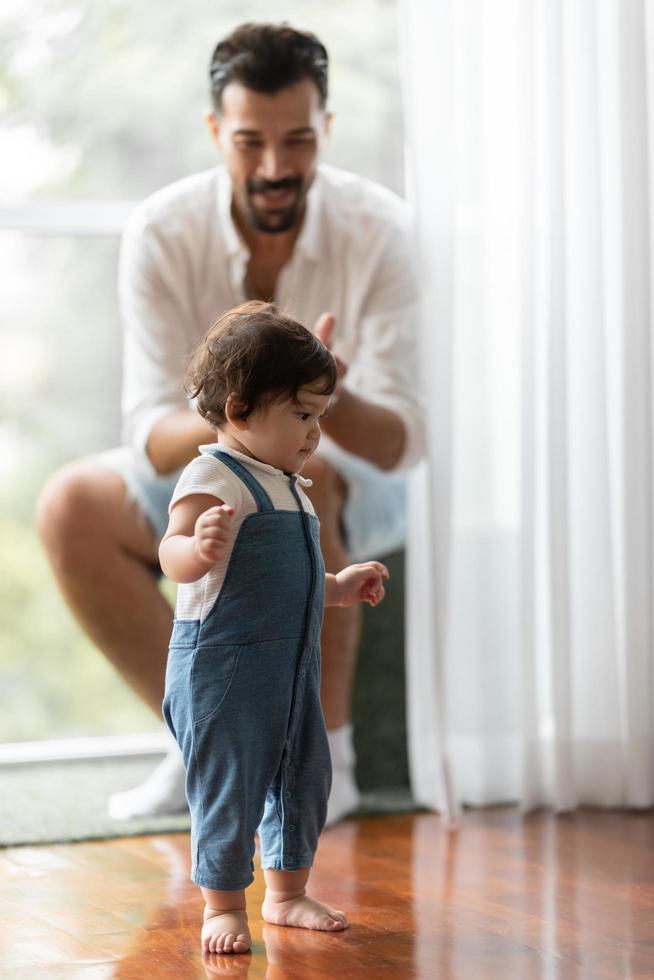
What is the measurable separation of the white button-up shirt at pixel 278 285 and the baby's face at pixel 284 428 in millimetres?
712

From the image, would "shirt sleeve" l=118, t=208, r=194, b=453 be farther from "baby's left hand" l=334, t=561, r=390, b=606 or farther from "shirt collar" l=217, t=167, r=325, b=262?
"baby's left hand" l=334, t=561, r=390, b=606

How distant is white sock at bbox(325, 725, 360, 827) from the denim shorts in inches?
11.3

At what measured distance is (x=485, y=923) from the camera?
4.59ft

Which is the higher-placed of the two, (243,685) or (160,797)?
(243,685)

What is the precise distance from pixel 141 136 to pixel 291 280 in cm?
74

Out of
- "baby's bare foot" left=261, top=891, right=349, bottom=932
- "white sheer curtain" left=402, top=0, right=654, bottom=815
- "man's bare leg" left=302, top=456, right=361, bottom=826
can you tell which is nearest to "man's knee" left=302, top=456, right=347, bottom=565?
"man's bare leg" left=302, top=456, right=361, bottom=826

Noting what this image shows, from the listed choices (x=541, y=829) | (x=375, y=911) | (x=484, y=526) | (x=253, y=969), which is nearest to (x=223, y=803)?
(x=253, y=969)

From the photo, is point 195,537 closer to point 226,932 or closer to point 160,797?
point 226,932

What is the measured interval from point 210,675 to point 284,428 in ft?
0.85

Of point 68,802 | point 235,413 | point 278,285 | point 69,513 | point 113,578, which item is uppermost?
point 278,285

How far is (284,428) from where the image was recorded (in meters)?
1.33

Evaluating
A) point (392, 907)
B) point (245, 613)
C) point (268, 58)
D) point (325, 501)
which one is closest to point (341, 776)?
point (325, 501)

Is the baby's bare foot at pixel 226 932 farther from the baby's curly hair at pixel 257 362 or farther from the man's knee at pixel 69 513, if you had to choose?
the man's knee at pixel 69 513

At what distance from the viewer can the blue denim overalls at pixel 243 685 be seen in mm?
1303
